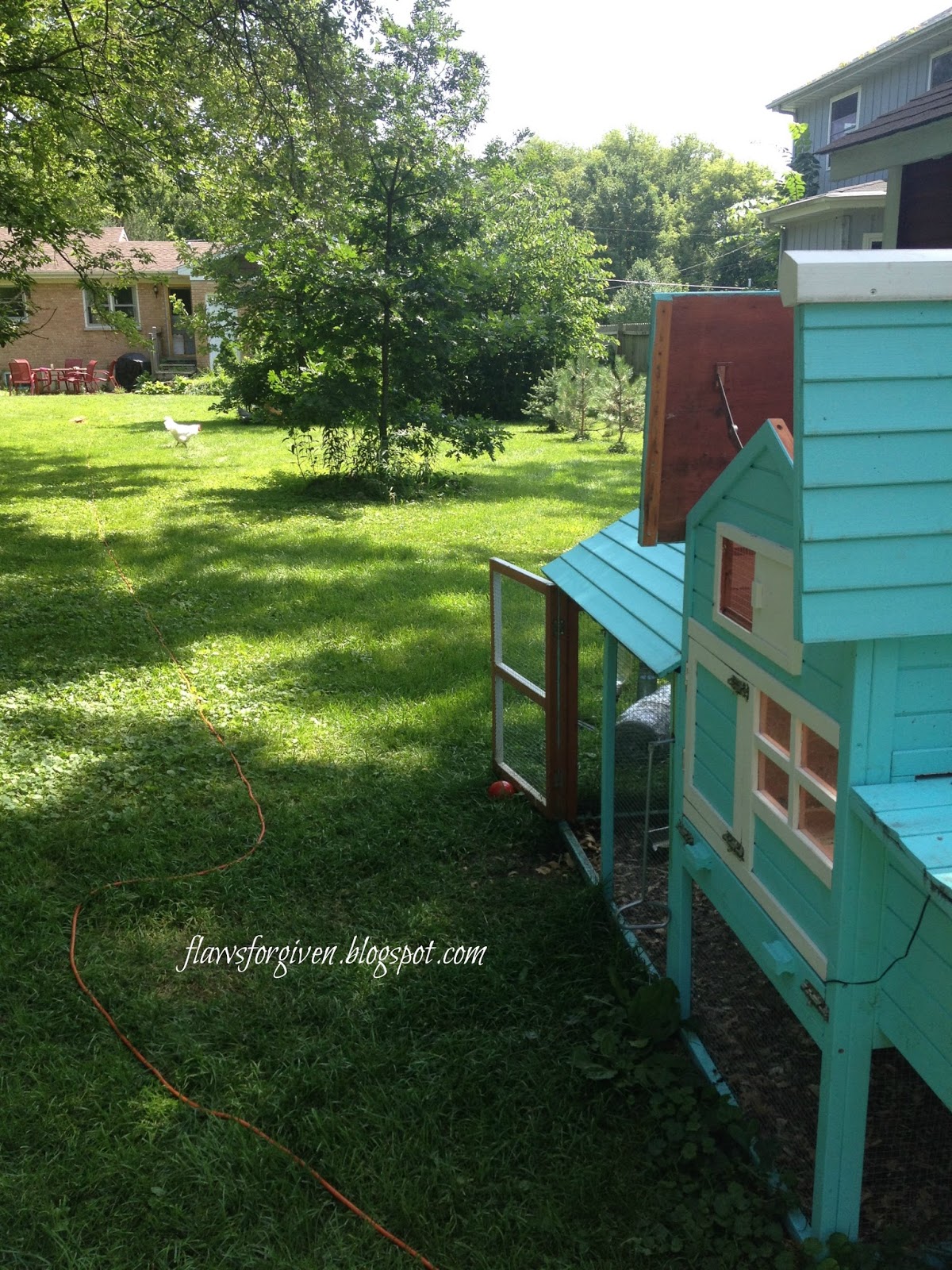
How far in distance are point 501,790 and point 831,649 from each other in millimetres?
3184

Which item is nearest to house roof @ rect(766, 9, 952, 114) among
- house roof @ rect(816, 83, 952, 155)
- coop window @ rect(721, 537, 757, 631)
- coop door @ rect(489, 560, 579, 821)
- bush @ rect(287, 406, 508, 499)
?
bush @ rect(287, 406, 508, 499)

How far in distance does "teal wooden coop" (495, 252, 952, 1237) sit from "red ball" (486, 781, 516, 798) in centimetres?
205

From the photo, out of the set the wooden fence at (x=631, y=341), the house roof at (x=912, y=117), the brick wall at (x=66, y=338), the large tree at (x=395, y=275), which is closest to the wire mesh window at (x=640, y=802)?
the house roof at (x=912, y=117)

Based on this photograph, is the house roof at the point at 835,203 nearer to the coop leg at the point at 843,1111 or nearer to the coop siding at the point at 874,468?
the coop siding at the point at 874,468

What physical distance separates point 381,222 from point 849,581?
11.1 metres

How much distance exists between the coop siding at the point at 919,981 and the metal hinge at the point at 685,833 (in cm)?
104

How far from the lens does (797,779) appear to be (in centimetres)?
263

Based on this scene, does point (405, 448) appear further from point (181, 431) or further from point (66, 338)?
point (66, 338)

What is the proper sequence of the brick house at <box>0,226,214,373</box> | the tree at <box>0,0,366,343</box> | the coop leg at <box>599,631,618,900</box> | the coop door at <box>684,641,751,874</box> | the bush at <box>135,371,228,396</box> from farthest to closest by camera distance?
the brick house at <box>0,226,214,373</box>
the bush at <box>135,371,228,396</box>
the tree at <box>0,0,366,343</box>
the coop leg at <box>599,631,618,900</box>
the coop door at <box>684,641,751,874</box>

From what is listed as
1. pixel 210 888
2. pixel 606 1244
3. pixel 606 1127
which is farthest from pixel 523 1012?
pixel 210 888

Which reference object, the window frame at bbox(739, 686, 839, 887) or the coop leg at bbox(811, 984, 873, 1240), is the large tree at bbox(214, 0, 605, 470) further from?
the coop leg at bbox(811, 984, 873, 1240)

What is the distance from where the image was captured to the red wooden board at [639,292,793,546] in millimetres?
3229

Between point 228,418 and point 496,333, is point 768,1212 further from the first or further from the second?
point 228,418

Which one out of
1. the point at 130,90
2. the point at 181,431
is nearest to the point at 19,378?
the point at 181,431
